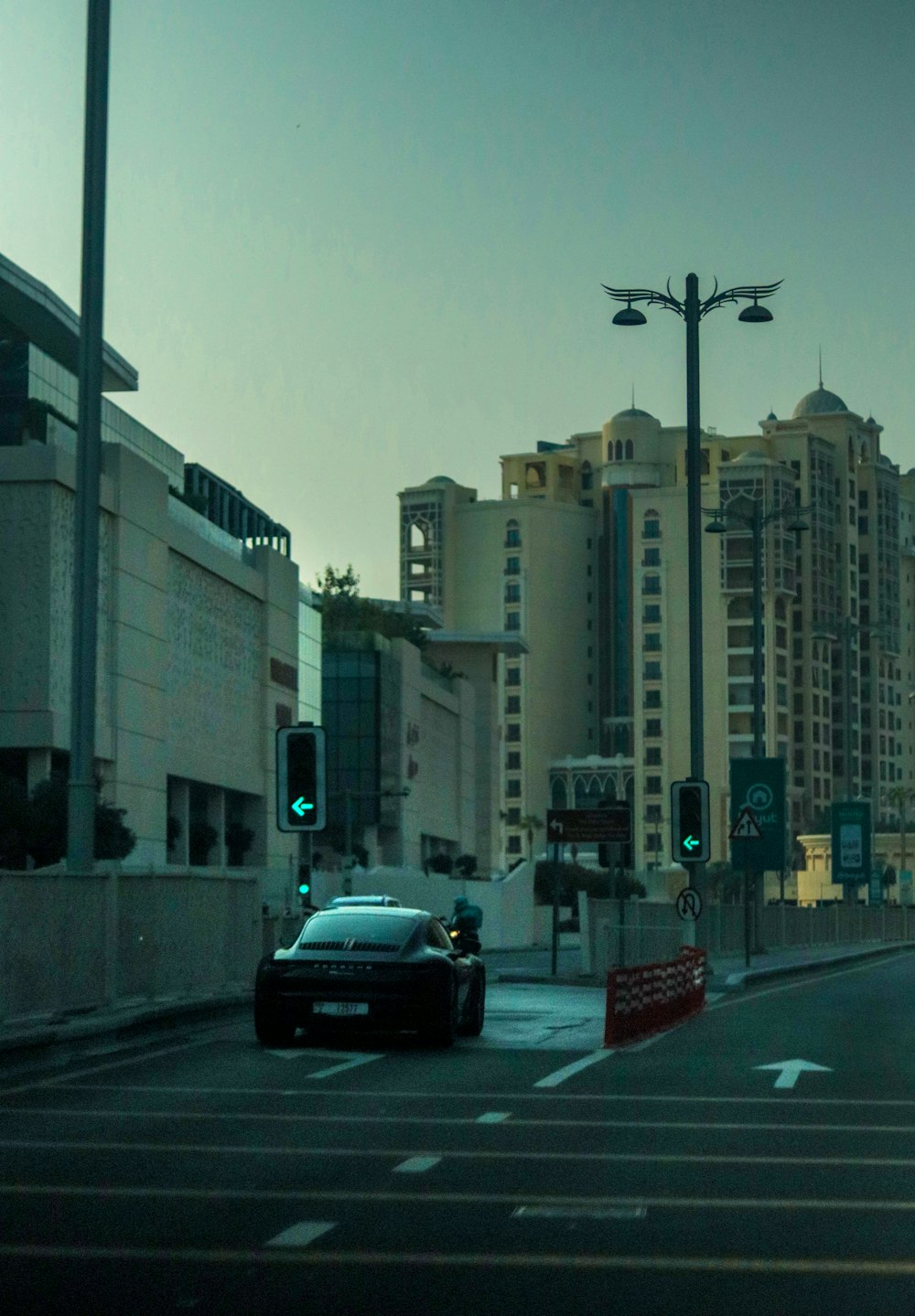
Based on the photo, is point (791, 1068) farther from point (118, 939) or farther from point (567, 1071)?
point (118, 939)

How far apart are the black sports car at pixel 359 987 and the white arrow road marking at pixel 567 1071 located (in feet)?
5.46

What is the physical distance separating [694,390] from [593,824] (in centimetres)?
758

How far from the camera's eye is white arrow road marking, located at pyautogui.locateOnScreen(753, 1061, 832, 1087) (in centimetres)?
1766

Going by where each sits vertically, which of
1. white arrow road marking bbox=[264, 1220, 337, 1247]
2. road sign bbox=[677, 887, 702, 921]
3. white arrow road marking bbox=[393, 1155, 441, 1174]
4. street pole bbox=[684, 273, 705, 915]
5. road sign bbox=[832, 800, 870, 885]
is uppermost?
street pole bbox=[684, 273, 705, 915]

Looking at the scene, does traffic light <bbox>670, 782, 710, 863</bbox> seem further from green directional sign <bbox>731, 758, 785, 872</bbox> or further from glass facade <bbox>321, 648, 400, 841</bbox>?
glass facade <bbox>321, 648, 400, 841</bbox>

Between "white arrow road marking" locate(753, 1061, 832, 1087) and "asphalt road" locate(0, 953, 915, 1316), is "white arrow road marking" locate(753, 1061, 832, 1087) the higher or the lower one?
the lower one

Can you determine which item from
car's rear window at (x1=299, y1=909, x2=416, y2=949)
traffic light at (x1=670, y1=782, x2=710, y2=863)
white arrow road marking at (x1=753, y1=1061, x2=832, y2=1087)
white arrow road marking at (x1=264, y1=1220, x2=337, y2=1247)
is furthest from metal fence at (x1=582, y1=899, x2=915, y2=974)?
white arrow road marking at (x1=264, y1=1220, x2=337, y2=1247)

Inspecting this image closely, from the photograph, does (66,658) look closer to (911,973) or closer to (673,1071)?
(911,973)

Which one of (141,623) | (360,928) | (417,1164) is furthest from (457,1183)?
(141,623)

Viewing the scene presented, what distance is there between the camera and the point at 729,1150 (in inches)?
502

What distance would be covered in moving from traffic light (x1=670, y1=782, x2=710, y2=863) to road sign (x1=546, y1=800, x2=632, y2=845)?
235cm

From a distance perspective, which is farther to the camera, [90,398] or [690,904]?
[690,904]

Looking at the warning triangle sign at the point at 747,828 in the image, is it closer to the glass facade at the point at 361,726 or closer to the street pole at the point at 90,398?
the street pole at the point at 90,398

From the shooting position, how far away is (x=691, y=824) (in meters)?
34.2
